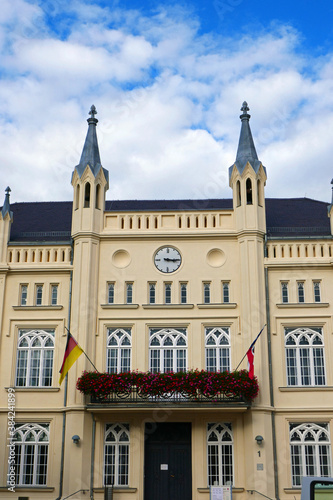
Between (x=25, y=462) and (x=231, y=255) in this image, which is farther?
(x=231, y=255)

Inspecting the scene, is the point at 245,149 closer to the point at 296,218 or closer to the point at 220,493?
the point at 296,218

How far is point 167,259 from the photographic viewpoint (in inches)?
1240

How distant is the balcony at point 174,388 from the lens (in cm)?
2789

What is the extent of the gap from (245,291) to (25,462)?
40.4 ft

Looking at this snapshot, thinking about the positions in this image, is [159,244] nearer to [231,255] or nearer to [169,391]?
[231,255]

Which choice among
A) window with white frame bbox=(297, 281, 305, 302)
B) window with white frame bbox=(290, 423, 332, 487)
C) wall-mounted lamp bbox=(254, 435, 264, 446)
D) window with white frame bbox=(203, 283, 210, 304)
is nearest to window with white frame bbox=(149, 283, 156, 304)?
window with white frame bbox=(203, 283, 210, 304)

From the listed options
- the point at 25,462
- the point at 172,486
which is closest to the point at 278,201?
the point at 172,486

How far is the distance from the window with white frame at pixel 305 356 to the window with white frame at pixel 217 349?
2699 millimetres

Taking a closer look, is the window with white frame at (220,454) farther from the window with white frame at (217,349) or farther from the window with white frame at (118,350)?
the window with white frame at (118,350)

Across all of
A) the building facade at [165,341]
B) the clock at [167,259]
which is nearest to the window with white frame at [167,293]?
the building facade at [165,341]

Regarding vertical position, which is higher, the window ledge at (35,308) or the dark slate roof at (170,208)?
the dark slate roof at (170,208)

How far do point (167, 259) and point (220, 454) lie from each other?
29.9 feet

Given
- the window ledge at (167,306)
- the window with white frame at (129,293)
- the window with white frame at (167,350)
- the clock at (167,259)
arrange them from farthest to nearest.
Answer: the clock at (167,259) → the window with white frame at (129,293) → the window ledge at (167,306) → the window with white frame at (167,350)

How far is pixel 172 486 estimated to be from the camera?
28.6 m
